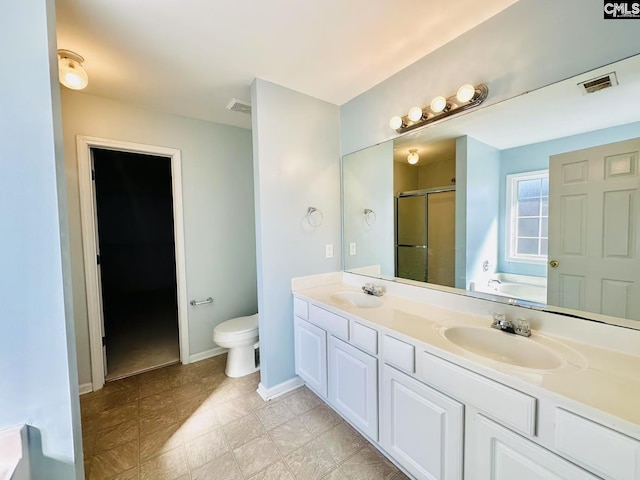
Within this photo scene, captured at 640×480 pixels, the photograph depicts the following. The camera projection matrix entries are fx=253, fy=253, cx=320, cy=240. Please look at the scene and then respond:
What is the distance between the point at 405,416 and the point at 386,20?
2.13m

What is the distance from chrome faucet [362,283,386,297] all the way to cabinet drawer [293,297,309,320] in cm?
50

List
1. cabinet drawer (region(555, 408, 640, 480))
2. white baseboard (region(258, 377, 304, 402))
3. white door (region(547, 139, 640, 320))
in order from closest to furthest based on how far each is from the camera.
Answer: cabinet drawer (region(555, 408, 640, 480)) < white door (region(547, 139, 640, 320)) < white baseboard (region(258, 377, 304, 402))

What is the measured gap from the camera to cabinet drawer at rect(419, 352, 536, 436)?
873 millimetres

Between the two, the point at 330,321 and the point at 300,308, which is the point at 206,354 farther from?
the point at 330,321

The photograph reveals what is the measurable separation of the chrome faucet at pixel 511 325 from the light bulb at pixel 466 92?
3.96 ft

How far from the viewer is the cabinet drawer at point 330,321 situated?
5.34ft

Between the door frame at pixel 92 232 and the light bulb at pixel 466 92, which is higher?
the light bulb at pixel 466 92

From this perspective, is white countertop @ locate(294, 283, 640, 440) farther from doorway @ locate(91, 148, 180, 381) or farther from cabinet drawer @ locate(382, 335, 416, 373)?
doorway @ locate(91, 148, 180, 381)

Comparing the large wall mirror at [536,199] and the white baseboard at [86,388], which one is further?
the white baseboard at [86,388]

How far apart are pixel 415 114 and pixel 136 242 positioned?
5.75m

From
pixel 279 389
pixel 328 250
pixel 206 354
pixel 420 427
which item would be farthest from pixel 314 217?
pixel 206 354

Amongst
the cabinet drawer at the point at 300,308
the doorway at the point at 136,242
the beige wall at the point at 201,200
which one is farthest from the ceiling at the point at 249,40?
the doorway at the point at 136,242

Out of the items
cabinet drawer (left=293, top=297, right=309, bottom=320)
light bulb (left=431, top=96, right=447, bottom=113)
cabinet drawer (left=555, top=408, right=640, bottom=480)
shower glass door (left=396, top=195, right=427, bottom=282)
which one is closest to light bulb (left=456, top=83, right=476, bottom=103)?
light bulb (left=431, top=96, right=447, bottom=113)

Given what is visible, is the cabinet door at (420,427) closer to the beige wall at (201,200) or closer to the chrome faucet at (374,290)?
the chrome faucet at (374,290)
